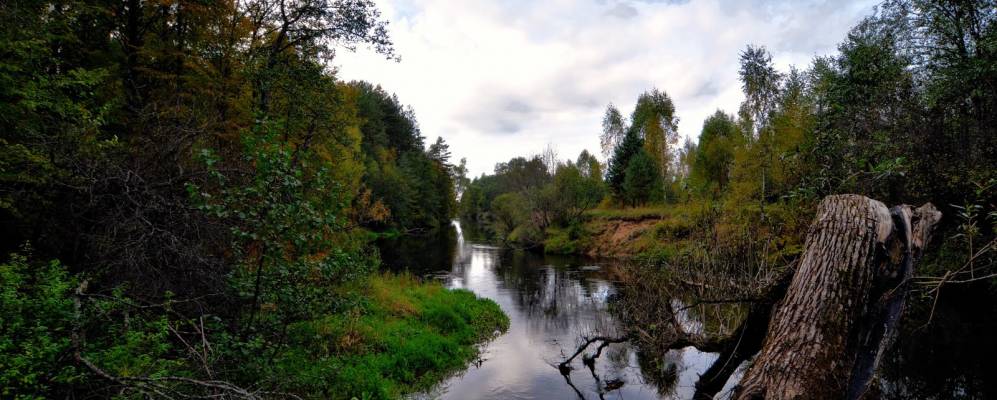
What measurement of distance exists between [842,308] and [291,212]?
19.3ft

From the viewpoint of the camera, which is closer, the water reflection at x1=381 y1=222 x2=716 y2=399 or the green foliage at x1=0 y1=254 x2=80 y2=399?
the green foliage at x1=0 y1=254 x2=80 y2=399

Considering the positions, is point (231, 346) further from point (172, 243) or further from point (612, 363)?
point (612, 363)

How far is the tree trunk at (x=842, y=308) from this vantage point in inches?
156

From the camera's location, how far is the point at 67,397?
4250mm

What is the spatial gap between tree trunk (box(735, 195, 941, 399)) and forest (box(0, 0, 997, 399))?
4 cm

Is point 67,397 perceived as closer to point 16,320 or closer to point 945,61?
point 16,320

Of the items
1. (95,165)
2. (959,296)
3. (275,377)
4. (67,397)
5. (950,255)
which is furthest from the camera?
(959,296)

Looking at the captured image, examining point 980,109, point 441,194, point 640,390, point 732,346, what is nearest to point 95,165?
point 732,346

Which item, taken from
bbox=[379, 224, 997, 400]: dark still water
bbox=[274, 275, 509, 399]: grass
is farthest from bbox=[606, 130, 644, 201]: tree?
bbox=[274, 275, 509, 399]: grass

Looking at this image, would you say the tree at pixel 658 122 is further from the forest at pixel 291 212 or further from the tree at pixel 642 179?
the forest at pixel 291 212

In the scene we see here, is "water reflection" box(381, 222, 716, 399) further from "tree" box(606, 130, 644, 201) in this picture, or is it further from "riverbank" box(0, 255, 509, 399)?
"tree" box(606, 130, 644, 201)

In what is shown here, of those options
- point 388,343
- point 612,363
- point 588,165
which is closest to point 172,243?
point 388,343

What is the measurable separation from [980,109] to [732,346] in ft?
45.4

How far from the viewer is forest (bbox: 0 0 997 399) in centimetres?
491
